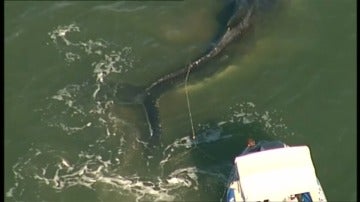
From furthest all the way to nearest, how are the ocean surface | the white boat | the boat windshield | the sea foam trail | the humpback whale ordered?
the humpback whale, the ocean surface, the sea foam trail, the boat windshield, the white boat

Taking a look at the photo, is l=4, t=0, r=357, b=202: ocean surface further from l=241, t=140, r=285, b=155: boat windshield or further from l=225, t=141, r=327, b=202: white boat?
l=225, t=141, r=327, b=202: white boat

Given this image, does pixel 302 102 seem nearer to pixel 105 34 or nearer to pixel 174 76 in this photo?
pixel 174 76

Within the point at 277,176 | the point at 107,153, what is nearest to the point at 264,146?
the point at 277,176

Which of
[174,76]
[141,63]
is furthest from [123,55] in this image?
[174,76]

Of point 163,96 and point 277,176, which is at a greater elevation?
point 163,96

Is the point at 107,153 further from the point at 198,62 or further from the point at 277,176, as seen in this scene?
the point at 277,176

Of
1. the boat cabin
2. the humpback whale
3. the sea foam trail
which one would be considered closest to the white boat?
the boat cabin
